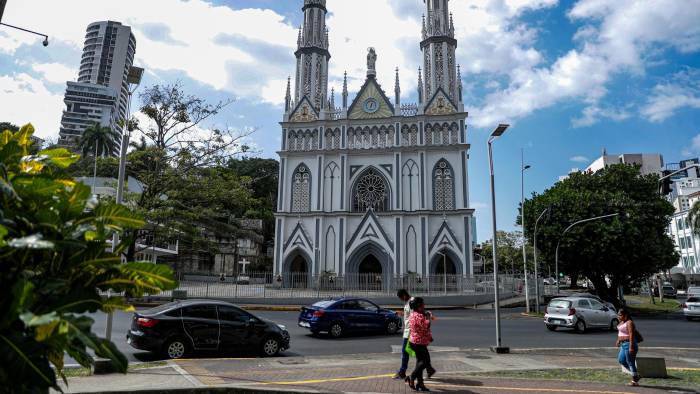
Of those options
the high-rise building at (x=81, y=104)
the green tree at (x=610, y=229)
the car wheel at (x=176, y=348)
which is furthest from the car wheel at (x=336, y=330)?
the high-rise building at (x=81, y=104)

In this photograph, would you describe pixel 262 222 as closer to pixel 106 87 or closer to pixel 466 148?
pixel 466 148

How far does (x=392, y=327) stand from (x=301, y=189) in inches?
1069

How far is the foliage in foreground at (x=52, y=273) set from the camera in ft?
7.22

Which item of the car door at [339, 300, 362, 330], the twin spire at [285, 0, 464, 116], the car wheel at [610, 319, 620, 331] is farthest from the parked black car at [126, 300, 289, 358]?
the twin spire at [285, 0, 464, 116]

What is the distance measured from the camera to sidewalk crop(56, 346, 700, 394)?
6.83 m

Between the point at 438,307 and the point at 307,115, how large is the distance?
75.3 feet

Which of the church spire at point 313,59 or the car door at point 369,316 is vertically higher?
the church spire at point 313,59

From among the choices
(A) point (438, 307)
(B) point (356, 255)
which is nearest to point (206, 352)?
(A) point (438, 307)

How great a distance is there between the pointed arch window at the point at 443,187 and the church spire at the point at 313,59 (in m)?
12.9

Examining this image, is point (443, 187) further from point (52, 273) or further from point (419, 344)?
point (52, 273)

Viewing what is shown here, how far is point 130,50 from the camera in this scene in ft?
448

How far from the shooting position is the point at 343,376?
858 centimetres

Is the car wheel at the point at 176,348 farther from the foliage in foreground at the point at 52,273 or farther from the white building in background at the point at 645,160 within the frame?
the white building in background at the point at 645,160

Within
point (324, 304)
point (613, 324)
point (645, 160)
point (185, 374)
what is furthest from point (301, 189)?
point (645, 160)
